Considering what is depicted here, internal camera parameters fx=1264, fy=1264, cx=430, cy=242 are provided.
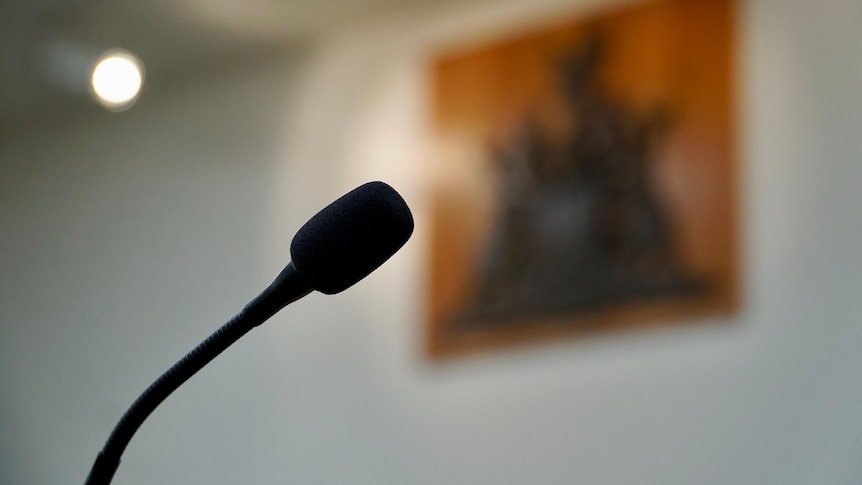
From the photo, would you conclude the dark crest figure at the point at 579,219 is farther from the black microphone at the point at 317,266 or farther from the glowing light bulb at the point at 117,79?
the black microphone at the point at 317,266

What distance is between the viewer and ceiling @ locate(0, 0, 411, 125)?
4.78 meters

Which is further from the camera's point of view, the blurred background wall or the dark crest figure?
the dark crest figure

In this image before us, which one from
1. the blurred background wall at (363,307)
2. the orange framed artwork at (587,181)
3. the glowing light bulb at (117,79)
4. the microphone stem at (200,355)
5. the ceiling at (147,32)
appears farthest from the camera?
the glowing light bulb at (117,79)

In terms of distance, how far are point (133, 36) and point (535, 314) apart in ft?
6.73

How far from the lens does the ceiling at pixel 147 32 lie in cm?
478

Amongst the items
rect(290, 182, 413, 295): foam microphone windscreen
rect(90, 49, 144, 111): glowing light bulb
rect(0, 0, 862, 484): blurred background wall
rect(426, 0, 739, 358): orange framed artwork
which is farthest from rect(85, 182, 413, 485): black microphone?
rect(90, 49, 144, 111): glowing light bulb

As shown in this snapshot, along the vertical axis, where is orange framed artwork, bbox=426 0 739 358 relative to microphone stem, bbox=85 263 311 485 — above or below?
above

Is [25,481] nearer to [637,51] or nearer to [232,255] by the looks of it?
[232,255]

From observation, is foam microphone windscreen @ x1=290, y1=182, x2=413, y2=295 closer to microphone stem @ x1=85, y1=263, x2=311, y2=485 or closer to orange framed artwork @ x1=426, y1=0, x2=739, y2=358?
microphone stem @ x1=85, y1=263, x2=311, y2=485

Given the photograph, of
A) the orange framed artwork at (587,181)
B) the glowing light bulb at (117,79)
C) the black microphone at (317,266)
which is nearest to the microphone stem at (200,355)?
the black microphone at (317,266)

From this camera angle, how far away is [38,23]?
4820 millimetres

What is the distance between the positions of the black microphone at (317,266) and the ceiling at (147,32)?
12.3 feet

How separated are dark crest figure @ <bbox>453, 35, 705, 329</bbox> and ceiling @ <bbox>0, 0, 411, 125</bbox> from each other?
100 centimetres

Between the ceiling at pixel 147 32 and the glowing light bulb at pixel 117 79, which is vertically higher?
the ceiling at pixel 147 32
